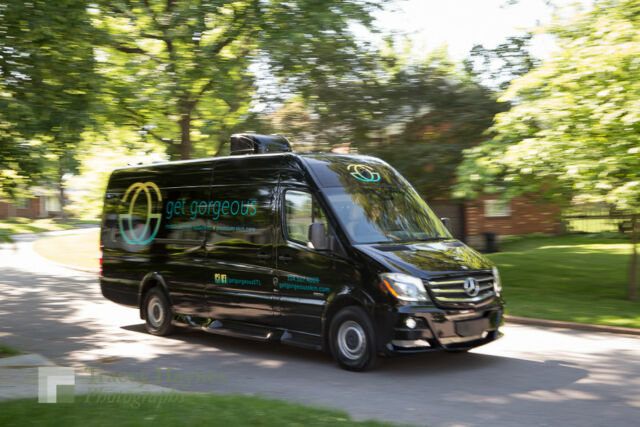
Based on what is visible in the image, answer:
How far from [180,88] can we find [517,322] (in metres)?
10.7

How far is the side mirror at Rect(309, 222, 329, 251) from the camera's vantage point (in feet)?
26.8

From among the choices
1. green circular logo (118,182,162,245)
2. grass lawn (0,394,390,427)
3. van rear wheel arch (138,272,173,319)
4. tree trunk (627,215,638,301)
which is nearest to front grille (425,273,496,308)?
grass lawn (0,394,390,427)

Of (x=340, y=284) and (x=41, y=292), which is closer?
(x=340, y=284)

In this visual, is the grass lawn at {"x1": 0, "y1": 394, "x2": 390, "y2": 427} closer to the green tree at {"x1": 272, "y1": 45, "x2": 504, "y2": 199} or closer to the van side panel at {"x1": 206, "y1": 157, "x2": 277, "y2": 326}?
the van side panel at {"x1": 206, "y1": 157, "x2": 277, "y2": 326}

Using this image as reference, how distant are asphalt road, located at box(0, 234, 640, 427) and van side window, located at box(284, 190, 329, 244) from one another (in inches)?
64.9

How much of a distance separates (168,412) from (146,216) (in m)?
5.96

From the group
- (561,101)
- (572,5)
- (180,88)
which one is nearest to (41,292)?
(180,88)

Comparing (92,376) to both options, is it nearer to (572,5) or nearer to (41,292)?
(41,292)

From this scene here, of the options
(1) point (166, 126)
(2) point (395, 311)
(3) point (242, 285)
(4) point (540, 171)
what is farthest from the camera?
(1) point (166, 126)

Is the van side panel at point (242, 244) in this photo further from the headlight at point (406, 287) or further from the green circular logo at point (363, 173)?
the headlight at point (406, 287)

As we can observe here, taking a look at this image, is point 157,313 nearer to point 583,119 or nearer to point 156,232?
point 156,232

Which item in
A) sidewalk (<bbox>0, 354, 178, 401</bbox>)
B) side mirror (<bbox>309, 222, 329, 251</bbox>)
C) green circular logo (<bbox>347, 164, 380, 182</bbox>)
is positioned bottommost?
sidewalk (<bbox>0, 354, 178, 401</bbox>)

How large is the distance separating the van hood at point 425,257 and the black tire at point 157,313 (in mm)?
4101

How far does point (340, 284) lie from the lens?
8156 millimetres
